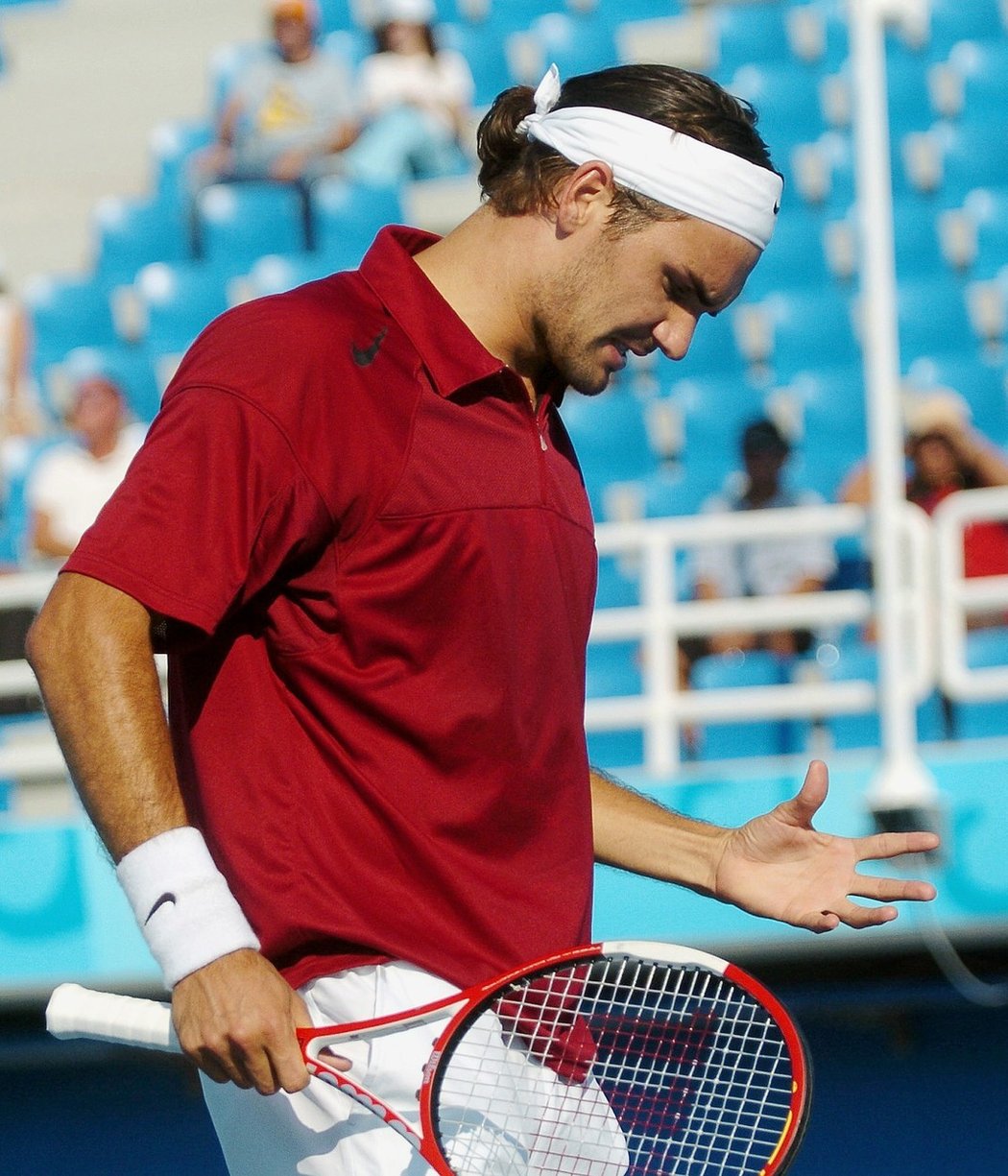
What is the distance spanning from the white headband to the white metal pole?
318cm

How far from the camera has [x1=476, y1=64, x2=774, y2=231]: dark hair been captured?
8.09 ft

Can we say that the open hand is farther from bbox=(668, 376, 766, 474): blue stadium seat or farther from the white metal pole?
bbox=(668, 376, 766, 474): blue stadium seat

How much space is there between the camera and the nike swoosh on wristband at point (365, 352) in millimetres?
2297

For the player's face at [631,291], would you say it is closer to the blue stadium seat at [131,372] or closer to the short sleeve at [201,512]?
the short sleeve at [201,512]

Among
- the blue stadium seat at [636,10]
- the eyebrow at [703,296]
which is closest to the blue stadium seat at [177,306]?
the blue stadium seat at [636,10]

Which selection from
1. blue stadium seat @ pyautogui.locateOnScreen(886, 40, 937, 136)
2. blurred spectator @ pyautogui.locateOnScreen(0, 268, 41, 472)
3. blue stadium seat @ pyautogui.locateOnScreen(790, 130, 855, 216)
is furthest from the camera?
blue stadium seat @ pyautogui.locateOnScreen(886, 40, 937, 136)

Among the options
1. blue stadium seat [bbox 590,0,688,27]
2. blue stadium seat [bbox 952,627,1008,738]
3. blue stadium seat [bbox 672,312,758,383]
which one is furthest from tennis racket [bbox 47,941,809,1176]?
blue stadium seat [bbox 590,0,688,27]

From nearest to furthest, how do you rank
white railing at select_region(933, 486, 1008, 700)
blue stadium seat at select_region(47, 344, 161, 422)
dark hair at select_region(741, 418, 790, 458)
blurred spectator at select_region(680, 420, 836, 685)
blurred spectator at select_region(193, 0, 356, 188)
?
1. white railing at select_region(933, 486, 1008, 700)
2. blurred spectator at select_region(680, 420, 836, 685)
3. dark hair at select_region(741, 418, 790, 458)
4. blue stadium seat at select_region(47, 344, 161, 422)
5. blurred spectator at select_region(193, 0, 356, 188)

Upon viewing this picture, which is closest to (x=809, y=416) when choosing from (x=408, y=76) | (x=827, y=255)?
(x=827, y=255)

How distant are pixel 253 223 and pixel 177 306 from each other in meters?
0.64

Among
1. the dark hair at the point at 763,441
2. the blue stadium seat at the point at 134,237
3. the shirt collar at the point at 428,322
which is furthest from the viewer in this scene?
the blue stadium seat at the point at 134,237

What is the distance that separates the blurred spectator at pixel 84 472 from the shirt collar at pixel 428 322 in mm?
5068

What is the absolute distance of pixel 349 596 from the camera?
7.36ft

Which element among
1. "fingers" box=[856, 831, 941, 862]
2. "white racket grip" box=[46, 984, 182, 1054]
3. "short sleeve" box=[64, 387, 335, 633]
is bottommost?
"white racket grip" box=[46, 984, 182, 1054]
